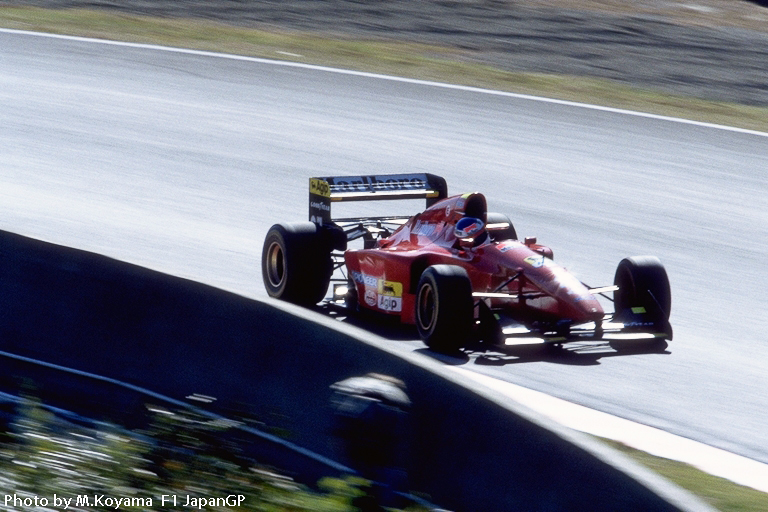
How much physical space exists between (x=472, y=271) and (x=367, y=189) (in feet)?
5.45

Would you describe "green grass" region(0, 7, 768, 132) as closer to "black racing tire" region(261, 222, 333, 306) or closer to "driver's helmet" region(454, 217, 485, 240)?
"driver's helmet" region(454, 217, 485, 240)

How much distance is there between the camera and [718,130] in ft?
48.8

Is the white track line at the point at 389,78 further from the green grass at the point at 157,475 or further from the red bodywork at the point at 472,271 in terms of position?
the green grass at the point at 157,475

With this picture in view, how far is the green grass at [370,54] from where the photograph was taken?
16.0 meters

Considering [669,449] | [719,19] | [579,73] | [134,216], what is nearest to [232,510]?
[669,449]

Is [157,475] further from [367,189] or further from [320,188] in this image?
[367,189]

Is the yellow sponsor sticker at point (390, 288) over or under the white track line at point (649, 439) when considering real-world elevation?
over

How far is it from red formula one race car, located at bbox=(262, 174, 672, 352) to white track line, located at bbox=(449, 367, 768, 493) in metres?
0.65

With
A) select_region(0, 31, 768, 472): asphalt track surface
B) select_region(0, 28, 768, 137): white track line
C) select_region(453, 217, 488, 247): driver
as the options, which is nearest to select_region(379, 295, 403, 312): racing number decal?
select_region(0, 31, 768, 472): asphalt track surface

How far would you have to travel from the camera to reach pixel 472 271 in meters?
8.09

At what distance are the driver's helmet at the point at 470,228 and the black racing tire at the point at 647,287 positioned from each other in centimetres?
100

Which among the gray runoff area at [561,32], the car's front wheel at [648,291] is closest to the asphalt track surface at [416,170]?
the car's front wheel at [648,291]

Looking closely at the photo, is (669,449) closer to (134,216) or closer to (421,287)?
(421,287)

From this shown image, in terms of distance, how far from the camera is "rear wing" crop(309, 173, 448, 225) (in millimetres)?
9125
